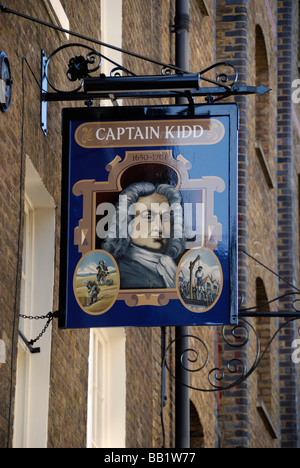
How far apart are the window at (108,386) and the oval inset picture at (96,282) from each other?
2.92 meters

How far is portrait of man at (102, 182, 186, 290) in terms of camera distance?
7.92 meters

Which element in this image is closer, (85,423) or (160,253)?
(160,253)

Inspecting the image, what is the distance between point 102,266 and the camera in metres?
7.90

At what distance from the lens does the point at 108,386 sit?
11305 millimetres

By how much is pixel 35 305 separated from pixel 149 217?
121cm

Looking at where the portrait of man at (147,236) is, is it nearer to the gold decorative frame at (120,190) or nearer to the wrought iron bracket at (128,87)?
the gold decorative frame at (120,190)

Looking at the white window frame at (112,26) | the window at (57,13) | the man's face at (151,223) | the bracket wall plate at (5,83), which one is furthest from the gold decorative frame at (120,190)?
the white window frame at (112,26)

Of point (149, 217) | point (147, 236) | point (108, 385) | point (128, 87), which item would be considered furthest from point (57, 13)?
point (108, 385)

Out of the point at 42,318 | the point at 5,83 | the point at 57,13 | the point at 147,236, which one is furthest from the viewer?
the point at 57,13

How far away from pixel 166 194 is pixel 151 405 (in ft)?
15.0

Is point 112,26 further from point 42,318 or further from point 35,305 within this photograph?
point 42,318

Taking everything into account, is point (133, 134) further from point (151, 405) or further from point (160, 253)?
point (151, 405)

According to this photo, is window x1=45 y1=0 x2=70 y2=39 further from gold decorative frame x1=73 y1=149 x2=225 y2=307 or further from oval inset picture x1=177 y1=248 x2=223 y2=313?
oval inset picture x1=177 y1=248 x2=223 y2=313

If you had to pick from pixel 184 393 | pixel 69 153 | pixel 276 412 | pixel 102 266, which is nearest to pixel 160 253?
pixel 102 266
